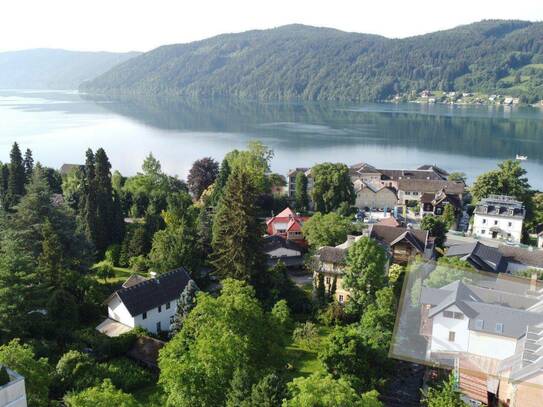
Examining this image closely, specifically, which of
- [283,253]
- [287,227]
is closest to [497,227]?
[287,227]

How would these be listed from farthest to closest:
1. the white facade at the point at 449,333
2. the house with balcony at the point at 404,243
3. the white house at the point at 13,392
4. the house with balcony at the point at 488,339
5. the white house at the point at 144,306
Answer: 1. the house with balcony at the point at 404,243
2. the white house at the point at 144,306
3. the white facade at the point at 449,333
4. the house with balcony at the point at 488,339
5. the white house at the point at 13,392

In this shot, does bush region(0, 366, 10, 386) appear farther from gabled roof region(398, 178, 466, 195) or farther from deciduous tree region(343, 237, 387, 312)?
gabled roof region(398, 178, 466, 195)

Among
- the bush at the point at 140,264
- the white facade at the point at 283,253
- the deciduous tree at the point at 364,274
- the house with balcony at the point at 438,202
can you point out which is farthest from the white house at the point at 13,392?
the house with balcony at the point at 438,202

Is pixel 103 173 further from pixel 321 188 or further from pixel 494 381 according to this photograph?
pixel 494 381

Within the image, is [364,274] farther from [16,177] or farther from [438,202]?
[16,177]

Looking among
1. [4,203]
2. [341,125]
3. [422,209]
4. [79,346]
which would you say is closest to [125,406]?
[79,346]

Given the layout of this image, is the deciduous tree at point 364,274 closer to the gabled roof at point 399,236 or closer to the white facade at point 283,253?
the gabled roof at point 399,236

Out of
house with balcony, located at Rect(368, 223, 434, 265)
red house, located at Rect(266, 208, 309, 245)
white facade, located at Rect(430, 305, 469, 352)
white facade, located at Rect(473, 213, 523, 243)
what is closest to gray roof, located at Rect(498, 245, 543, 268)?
house with balcony, located at Rect(368, 223, 434, 265)
